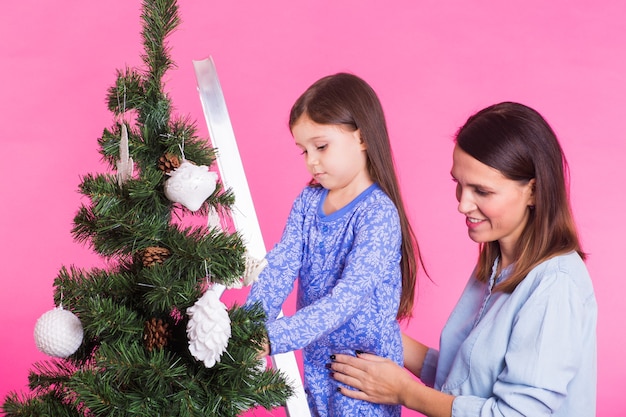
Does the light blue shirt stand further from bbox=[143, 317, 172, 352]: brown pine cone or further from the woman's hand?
bbox=[143, 317, 172, 352]: brown pine cone

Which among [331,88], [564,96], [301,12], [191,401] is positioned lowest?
[191,401]

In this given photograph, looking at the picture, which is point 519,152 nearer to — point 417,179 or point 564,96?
point 417,179

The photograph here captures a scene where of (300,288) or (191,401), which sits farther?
(300,288)

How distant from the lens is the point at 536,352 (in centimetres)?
126

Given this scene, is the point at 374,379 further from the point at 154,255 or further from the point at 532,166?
the point at 154,255

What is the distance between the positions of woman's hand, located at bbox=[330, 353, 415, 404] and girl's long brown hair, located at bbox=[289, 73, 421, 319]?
0.19 m

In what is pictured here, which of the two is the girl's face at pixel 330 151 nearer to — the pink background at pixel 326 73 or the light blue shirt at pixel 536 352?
the light blue shirt at pixel 536 352

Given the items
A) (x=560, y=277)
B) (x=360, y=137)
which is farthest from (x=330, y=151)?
(x=560, y=277)

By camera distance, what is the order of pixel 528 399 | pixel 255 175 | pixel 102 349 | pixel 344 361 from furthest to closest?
pixel 255 175 < pixel 344 361 < pixel 528 399 < pixel 102 349

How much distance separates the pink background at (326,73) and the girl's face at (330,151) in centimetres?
101

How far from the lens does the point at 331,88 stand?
153 cm

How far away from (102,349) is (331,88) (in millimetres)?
832

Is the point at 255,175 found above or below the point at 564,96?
below

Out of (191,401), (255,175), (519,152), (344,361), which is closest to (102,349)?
(191,401)
